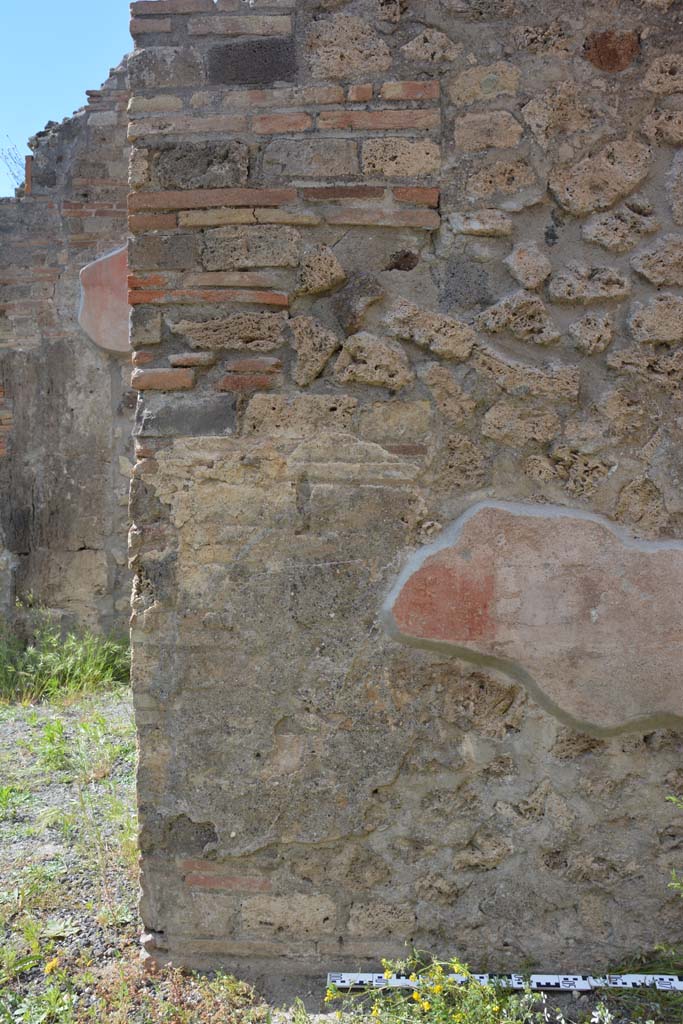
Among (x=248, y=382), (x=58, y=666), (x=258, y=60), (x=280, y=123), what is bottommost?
(x=58, y=666)

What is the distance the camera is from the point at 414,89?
257 cm

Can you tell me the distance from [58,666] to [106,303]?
2.50 metres

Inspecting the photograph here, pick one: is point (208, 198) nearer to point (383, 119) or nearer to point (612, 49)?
point (383, 119)

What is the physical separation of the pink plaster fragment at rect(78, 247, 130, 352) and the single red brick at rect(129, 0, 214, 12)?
3704 mm

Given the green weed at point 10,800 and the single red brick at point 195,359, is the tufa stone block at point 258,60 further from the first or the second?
the green weed at point 10,800

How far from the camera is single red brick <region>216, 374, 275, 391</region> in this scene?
2.59 m

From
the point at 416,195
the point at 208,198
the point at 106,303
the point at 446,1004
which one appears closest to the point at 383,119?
the point at 416,195

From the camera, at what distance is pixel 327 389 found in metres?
2.60

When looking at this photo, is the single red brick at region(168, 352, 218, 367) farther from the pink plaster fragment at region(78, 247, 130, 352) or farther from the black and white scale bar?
the pink plaster fragment at region(78, 247, 130, 352)

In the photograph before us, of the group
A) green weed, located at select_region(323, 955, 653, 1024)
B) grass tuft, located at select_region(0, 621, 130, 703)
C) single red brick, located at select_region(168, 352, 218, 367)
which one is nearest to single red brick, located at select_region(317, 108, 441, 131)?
single red brick, located at select_region(168, 352, 218, 367)

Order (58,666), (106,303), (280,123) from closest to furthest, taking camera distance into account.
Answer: (280,123) → (58,666) → (106,303)

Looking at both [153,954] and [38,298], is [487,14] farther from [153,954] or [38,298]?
[38,298]

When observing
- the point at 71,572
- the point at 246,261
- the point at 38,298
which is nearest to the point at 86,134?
the point at 38,298

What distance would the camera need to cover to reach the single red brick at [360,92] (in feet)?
8.44
